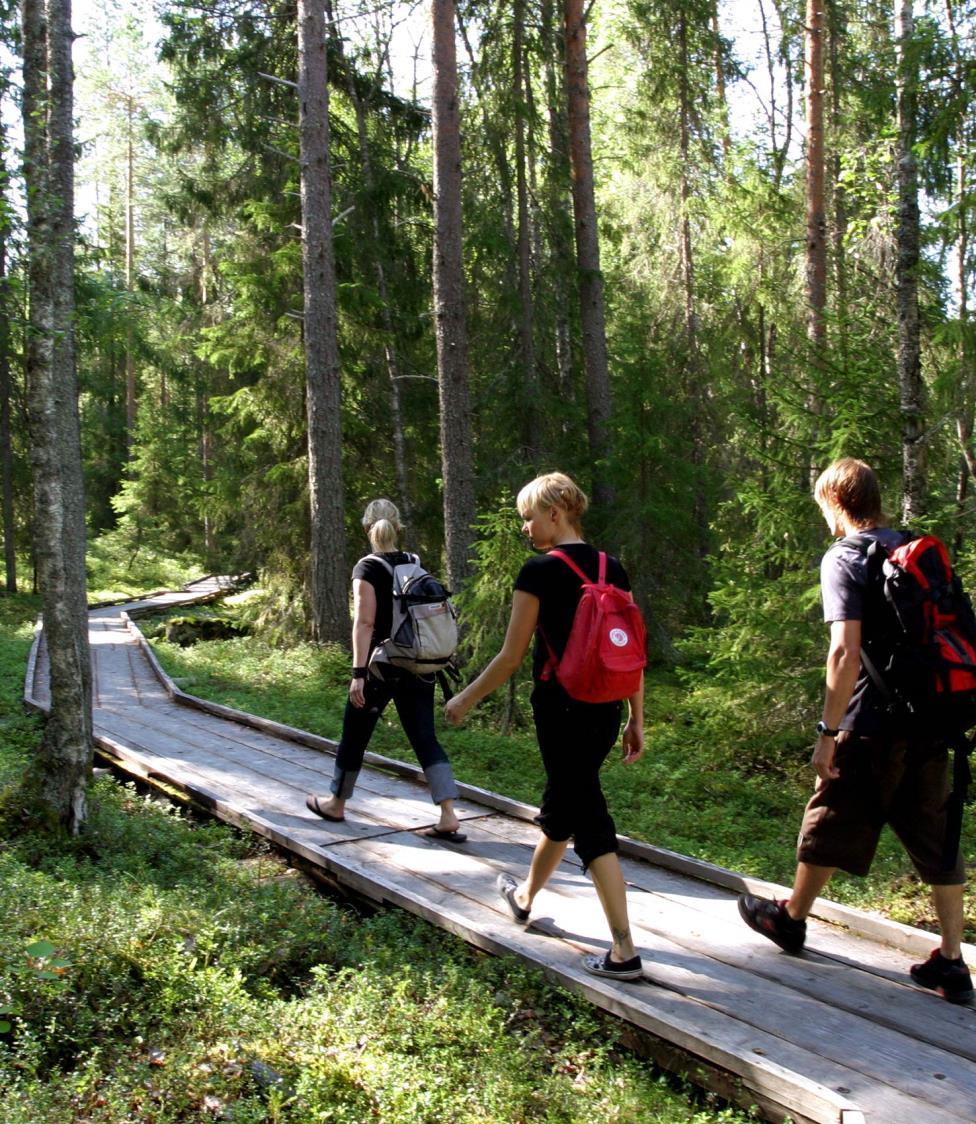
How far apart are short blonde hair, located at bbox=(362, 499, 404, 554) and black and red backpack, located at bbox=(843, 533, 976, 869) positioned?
10.2 ft

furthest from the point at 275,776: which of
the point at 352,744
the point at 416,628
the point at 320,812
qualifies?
the point at 416,628

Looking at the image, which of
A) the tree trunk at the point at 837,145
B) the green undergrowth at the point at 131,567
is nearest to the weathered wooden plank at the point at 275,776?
the tree trunk at the point at 837,145

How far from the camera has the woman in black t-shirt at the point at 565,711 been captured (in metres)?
4.11

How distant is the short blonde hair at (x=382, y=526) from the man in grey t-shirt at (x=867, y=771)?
298 cm

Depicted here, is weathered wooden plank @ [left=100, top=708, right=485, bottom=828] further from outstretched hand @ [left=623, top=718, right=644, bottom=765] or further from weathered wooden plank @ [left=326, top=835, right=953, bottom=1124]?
outstretched hand @ [left=623, top=718, right=644, bottom=765]

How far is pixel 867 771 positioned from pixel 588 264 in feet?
48.2

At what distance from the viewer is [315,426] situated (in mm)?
15016

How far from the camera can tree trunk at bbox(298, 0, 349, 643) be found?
14586mm

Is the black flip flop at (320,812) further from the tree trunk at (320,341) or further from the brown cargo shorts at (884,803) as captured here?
the tree trunk at (320,341)

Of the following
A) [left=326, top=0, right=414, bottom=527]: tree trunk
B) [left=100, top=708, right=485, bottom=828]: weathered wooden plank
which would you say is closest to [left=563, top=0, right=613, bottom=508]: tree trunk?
[left=326, top=0, right=414, bottom=527]: tree trunk

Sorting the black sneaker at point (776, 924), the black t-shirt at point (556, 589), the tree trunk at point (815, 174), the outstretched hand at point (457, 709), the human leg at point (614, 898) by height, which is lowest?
the black sneaker at point (776, 924)

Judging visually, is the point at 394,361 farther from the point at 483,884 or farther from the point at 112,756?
the point at 483,884

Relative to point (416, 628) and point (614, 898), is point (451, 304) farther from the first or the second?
point (614, 898)

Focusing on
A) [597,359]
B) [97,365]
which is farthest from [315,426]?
[97,365]
